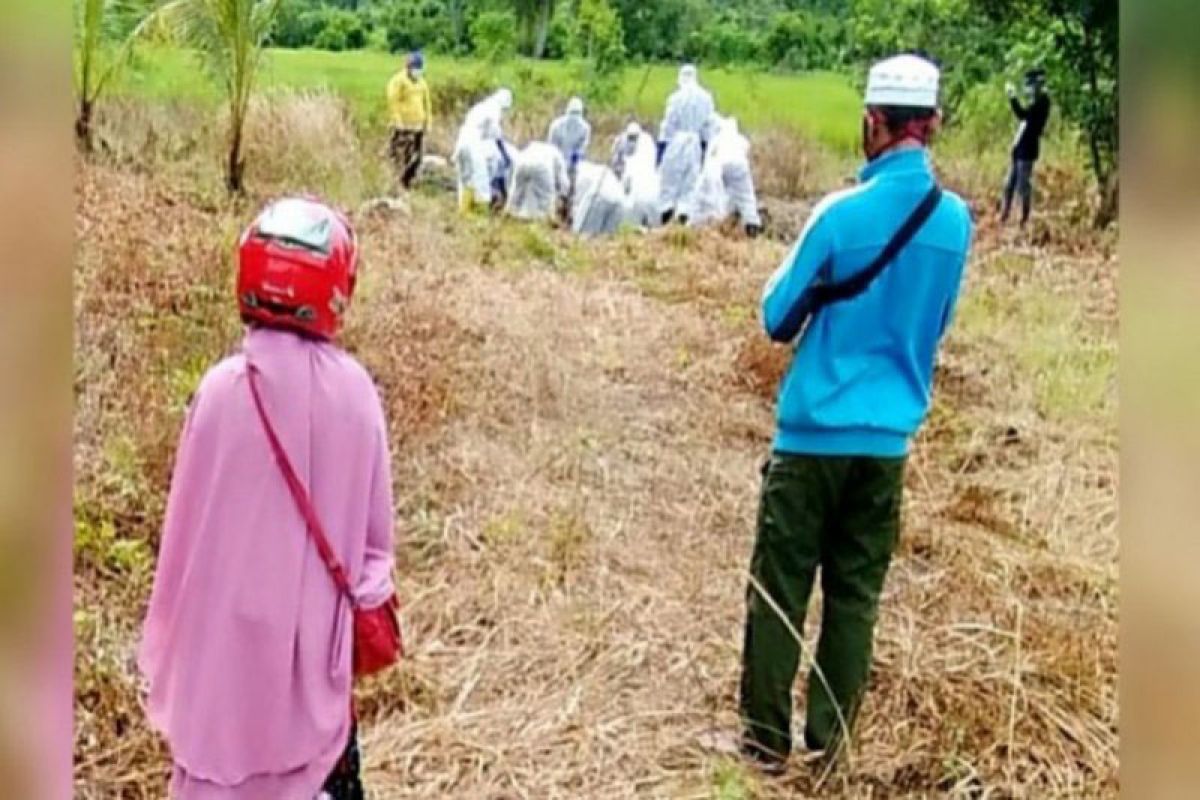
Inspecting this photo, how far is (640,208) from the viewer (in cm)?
156

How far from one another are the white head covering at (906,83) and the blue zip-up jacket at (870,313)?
0.16 ft

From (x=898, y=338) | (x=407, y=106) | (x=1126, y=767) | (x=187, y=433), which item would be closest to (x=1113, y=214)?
(x=898, y=338)

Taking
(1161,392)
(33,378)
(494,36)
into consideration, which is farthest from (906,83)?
(33,378)

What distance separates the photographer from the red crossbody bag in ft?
4.05

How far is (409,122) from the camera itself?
1.52 metres

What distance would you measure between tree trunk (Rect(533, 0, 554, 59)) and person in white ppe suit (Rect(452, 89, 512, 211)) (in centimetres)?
5

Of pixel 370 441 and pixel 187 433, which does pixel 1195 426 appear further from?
pixel 187 433

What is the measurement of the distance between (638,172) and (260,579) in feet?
1.90

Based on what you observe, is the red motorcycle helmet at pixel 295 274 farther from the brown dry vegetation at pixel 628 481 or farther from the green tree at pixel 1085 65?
the green tree at pixel 1085 65

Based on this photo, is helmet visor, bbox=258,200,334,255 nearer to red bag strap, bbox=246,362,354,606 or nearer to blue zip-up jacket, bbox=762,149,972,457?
red bag strap, bbox=246,362,354,606

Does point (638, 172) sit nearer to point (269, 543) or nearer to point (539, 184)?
point (539, 184)

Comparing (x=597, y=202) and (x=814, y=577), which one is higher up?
(x=597, y=202)

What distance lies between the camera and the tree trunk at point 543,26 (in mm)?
1503

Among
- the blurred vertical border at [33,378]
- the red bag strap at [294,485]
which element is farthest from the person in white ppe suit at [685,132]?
the blurred vertical border at [33,378]
